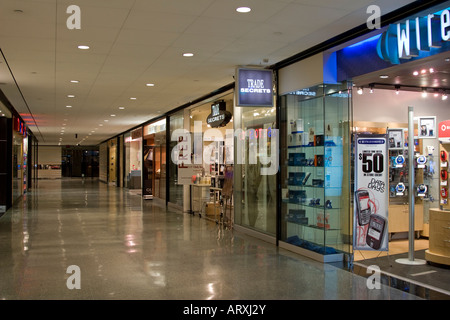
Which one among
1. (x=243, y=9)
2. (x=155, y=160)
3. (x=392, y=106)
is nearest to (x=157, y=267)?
(x=243, y=9)

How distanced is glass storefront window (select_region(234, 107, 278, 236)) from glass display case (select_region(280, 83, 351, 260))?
59 centimetres

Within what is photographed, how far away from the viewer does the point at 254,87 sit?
7.52 meters

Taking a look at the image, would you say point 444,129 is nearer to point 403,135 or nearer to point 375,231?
point 403,135

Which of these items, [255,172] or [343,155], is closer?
[343,155]

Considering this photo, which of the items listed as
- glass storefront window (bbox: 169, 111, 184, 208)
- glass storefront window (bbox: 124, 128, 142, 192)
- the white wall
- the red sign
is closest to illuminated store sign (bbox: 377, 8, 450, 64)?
the red sign

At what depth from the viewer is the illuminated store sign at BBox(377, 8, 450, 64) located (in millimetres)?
4551

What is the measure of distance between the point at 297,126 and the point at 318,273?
265 cm

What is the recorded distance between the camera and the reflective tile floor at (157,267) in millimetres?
4871

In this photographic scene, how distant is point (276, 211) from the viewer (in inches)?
309

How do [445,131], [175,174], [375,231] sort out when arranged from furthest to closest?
[175,174]
[445,131]
[375,231]

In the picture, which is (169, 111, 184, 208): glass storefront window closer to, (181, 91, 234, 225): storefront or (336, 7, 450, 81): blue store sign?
(181, 91, 234, 225): storefront

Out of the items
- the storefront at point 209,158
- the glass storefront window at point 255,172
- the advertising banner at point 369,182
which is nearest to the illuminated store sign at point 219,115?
→ the storefront at point 209,158

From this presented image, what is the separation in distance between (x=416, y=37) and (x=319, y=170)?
2667 millimetres
